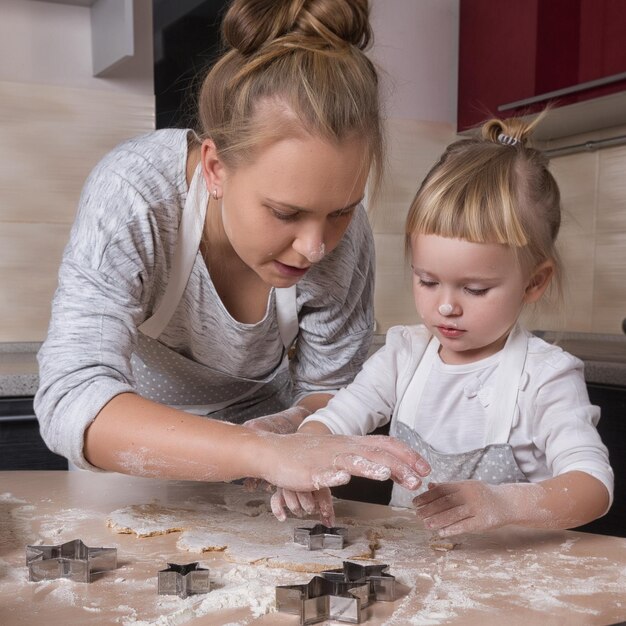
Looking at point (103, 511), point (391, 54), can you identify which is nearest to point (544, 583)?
point (103, 511)

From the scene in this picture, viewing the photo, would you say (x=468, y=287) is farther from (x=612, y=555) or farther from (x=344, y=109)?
(x=612, y=555)

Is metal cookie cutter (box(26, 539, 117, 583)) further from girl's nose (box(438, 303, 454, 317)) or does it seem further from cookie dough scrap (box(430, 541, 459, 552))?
girl's nose (box(438, 303, 454, 317))

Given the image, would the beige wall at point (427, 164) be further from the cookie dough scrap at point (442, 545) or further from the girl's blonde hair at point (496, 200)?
the cookie dough scrap at point (442, 545)

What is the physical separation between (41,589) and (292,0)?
78cm

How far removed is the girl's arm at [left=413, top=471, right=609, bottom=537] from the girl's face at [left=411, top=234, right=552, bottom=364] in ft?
0.86

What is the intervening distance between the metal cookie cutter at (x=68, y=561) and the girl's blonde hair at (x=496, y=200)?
2.10 ft

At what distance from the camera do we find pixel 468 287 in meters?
1.20

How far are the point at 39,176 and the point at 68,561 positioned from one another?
1.80 meters

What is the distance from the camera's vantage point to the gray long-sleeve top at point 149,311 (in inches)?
41.5

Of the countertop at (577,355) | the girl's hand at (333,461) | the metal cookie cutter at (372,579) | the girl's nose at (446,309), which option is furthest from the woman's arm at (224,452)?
the countertop at (577,355)

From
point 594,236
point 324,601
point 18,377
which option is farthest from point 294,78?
point 594,236

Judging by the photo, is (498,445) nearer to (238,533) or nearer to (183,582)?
(238,533)

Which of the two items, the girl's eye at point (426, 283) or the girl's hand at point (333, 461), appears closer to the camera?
the girl's hand at point (333, 461)

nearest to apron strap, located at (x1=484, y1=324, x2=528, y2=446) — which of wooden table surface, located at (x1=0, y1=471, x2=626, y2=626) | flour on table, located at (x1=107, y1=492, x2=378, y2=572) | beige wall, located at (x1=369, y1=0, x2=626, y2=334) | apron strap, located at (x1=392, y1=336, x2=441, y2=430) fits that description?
apron strap, located at (x1=392, y1=336, x2=441, y2=430)
